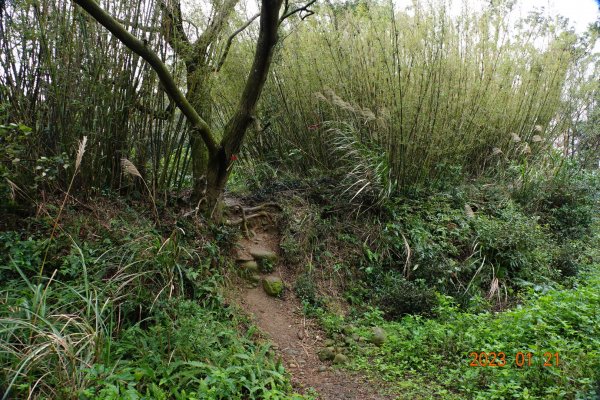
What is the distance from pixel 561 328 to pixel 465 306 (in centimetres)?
139

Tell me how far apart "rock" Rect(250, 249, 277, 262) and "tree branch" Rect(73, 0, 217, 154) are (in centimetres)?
105

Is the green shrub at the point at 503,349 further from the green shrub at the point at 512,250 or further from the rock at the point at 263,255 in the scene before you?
the rock at the point at 263,255

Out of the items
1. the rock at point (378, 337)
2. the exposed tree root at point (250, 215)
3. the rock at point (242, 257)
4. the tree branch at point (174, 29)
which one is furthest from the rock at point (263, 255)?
the tree branch at point (174, 29)

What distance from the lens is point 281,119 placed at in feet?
19.1

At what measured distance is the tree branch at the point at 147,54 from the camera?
294cm

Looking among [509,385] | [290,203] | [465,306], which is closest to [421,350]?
[509,385]

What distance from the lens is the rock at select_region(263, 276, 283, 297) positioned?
4.09 metres

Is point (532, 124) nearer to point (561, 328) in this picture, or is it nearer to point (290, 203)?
point (290, 203)

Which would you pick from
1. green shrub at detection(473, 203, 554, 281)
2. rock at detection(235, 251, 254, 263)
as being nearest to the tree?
rock at detection(235, 251, 254, 263)

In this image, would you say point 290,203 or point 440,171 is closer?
point 290,203

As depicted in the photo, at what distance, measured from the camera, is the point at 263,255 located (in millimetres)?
4352

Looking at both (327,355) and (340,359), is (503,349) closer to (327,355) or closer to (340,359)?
(340,359)

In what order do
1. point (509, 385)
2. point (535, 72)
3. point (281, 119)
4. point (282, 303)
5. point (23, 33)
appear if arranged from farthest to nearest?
point (535, 72) < point (281, 119) < point (282, 303) < point (23, 33) < point (509, 385)
